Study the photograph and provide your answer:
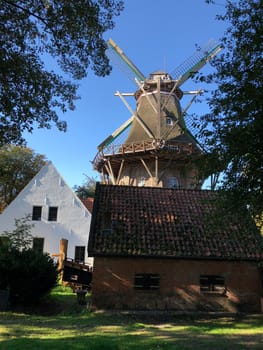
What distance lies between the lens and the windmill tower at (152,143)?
28.2m

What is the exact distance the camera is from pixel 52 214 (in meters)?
27.9

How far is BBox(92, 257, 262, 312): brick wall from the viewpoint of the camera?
47.4ft

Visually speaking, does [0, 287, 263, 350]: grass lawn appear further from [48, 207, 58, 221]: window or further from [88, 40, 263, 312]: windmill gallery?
[48, 207, 58, 221]: window

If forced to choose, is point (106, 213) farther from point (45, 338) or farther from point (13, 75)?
point (13, 75)

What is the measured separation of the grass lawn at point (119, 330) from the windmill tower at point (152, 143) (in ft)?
45.6

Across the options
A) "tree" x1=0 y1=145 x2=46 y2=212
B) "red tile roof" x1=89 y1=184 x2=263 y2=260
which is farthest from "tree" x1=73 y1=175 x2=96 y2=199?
"red tile roof" x1=89 y1=184 x2=263 y2=260

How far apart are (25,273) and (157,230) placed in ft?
19.6

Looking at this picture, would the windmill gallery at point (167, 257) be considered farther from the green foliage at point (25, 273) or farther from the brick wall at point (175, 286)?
the green foliage at point (25, 273)

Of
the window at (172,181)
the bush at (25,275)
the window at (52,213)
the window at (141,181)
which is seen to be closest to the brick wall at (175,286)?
the bush at (25,275)

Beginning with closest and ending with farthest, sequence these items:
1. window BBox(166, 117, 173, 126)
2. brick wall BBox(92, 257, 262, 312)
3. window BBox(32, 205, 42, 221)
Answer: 1. brick wall BBox(92, 257, 262, 312)
2. window BBox(32, 205, 42, 221)
3. window BBox(166, 117, 173, 126)

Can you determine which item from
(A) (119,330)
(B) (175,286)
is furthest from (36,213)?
(A) (119,330)

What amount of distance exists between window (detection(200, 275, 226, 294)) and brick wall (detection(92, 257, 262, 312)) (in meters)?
0.14

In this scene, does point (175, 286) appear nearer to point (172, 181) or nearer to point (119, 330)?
point (119, 330)

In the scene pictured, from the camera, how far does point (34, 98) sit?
327 inches
